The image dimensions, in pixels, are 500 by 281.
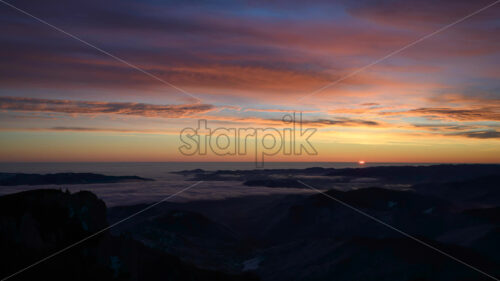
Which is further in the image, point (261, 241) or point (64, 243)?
point (261, 241)

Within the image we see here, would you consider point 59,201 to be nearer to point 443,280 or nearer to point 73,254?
point 73,254

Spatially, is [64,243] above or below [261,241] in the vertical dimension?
above

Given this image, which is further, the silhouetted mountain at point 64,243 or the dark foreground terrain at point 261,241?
the dark foreground terrain at point 261,241

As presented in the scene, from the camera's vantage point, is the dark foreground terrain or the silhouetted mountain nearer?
the silhouetted mountain

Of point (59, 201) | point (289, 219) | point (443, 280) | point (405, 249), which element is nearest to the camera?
point (59, 201)

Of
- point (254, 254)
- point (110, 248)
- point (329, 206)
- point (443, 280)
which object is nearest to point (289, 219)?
point (329, 206)
